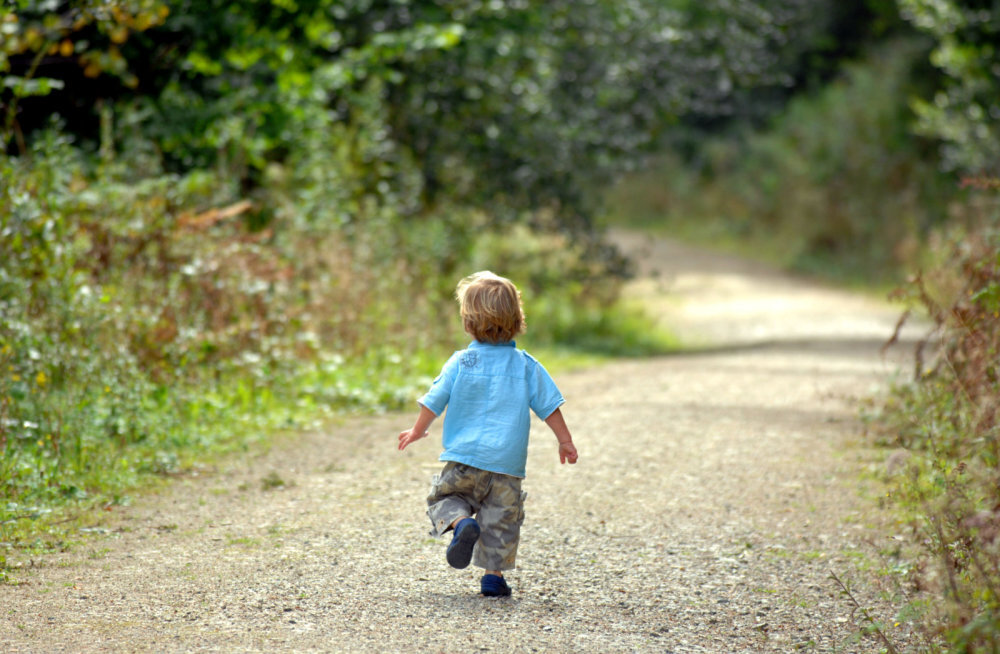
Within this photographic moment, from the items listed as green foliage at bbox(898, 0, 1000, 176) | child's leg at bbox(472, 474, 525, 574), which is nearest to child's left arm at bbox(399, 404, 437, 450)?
child's leg at bbox(472, 474, 525, 574)

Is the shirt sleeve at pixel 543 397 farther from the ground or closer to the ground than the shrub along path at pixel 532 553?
farther from the ground

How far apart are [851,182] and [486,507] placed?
70.7ft

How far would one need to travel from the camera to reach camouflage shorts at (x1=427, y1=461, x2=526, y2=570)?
4.63m

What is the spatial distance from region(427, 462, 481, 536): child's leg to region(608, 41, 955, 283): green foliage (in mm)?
16169

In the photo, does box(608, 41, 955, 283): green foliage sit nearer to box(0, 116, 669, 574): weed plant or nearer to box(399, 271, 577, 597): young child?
box(0, 116, 669, 574): weed plant

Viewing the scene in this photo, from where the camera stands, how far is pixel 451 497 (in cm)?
471

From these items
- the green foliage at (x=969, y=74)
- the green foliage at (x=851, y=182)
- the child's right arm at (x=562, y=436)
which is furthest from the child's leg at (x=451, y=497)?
the green foliage at (x=851, y=182)

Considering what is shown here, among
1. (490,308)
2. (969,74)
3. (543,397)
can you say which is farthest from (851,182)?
(490,308)

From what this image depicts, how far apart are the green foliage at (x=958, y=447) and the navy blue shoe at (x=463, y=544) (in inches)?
62.2

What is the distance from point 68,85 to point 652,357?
703 centimetres

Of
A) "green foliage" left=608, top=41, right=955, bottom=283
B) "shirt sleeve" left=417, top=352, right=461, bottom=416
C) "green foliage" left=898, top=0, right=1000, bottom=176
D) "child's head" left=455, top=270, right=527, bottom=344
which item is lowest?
"green foliage" left=608, top=41, right=955, bottom=283

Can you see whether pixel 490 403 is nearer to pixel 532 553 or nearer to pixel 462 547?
pixel 462 547

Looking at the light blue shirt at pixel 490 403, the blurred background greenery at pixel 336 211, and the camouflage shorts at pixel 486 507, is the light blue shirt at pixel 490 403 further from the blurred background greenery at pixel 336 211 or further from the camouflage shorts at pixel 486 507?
the blurred background greenery at pixel 336 211

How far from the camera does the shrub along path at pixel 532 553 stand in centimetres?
420
